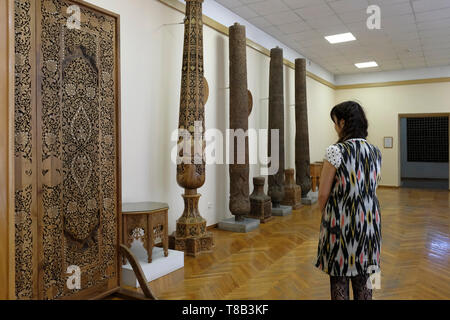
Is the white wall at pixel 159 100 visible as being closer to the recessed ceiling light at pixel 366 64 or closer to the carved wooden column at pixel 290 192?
the carved wooden column at pixel 290 192

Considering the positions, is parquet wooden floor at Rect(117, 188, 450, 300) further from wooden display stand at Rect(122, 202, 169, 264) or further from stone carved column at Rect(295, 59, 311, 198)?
stone carved column at Rect(295, 59, 311, 198)

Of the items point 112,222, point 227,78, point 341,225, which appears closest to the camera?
point 341,225

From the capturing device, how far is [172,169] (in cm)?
475

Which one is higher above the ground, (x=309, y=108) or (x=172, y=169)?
(x=309, y=108)

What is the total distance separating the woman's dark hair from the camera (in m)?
1.95

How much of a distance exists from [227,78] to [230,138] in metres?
1.11

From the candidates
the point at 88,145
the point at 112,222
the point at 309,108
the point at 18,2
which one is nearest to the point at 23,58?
the point at 18,2

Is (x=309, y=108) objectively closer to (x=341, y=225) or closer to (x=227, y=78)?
(x=227, y=78)

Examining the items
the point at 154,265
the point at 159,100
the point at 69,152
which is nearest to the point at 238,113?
the point at 159,100

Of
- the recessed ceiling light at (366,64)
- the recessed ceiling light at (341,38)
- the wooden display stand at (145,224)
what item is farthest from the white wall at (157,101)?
the recessed ceiling light at (366,64)

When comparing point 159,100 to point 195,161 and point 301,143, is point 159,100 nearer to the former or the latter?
point 195,161

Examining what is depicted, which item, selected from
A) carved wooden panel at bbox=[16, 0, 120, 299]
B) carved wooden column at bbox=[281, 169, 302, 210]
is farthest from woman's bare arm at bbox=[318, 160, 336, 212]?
carved wooden column at bbox=[281, 169, 302, 210]

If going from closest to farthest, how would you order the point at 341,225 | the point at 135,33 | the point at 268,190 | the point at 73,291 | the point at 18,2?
the point at 341,225, the point at 18,2, the point at 73,291, the point at 135,33, the point at 268,190

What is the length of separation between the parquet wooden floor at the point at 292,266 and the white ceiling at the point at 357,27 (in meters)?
3.66
